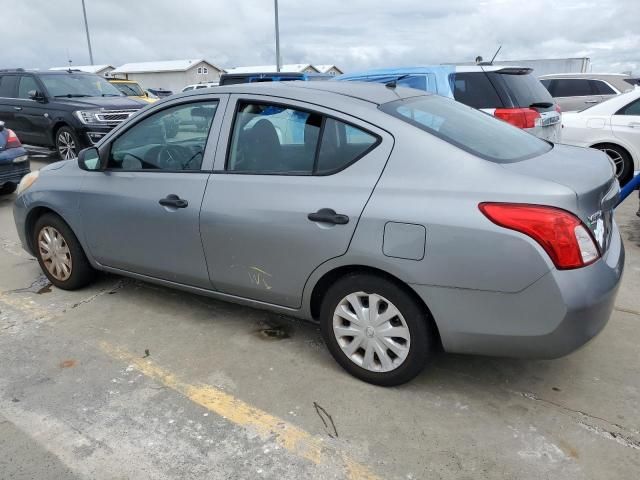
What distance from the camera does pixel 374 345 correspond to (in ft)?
9.20

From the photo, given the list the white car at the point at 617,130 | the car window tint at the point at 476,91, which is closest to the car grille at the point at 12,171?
the car window tint at the point at 476,91

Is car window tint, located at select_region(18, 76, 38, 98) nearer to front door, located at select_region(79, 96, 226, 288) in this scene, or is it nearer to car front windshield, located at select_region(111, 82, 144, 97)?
car front windshield, located at select_region(111, 82, 144, 97)

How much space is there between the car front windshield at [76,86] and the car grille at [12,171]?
10.8 feet

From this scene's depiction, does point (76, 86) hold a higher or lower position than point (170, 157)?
higher

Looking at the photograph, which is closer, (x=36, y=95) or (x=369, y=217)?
(x=369, y=217)

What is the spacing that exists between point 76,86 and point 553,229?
407 inches

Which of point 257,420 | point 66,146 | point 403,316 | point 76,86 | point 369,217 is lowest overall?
point 257,420

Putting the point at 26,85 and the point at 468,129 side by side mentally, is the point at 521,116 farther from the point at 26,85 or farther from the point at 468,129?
the point at 26,85

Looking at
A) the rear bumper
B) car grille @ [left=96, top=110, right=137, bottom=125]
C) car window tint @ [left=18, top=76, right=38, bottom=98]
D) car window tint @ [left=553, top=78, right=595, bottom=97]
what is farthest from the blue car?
car window tint @ [left=553, top=78, right=595, bottom=97]

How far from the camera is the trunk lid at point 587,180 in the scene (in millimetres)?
2406

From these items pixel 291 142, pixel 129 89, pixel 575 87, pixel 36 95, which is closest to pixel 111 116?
pixel 36 95

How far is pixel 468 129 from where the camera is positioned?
296 cm

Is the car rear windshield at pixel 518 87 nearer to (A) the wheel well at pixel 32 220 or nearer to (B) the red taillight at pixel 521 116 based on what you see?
(B) the red taillight at pixel 521 116

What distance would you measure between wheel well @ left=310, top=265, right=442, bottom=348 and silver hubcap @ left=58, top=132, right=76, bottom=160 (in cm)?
797
